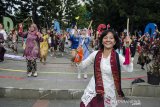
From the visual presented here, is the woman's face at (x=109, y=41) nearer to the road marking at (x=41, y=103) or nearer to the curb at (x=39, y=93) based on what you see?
the road marking at (x=41, y=103)

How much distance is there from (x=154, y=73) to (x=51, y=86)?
9.01 feet

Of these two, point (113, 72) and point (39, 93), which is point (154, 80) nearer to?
point (39, 93)

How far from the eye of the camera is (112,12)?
4275 centimetres

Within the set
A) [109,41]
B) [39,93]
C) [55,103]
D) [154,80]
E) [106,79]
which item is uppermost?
[109,41]

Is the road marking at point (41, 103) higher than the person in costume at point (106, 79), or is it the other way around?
the person in costume at point (106, 79)

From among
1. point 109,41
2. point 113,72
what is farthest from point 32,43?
point 113,72

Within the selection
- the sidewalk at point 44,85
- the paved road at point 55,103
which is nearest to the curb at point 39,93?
the sidewalk at point 44,85

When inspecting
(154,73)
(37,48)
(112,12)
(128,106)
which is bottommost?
(128,106)

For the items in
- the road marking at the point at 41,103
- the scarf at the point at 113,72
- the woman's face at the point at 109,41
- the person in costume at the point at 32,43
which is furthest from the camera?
the person in costume at the point at 32,43

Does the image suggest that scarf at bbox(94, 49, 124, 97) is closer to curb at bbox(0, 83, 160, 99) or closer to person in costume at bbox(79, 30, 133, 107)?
person in costume at bbox(79, 30, 133, 107)

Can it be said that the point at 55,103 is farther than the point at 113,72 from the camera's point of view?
Yes

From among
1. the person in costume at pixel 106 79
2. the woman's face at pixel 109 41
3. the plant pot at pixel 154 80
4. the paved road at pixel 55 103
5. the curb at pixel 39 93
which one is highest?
the woman's face at pixel 109 41

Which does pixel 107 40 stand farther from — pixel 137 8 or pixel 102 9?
pixel 102 9

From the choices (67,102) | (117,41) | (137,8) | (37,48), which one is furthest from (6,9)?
(117,41)
